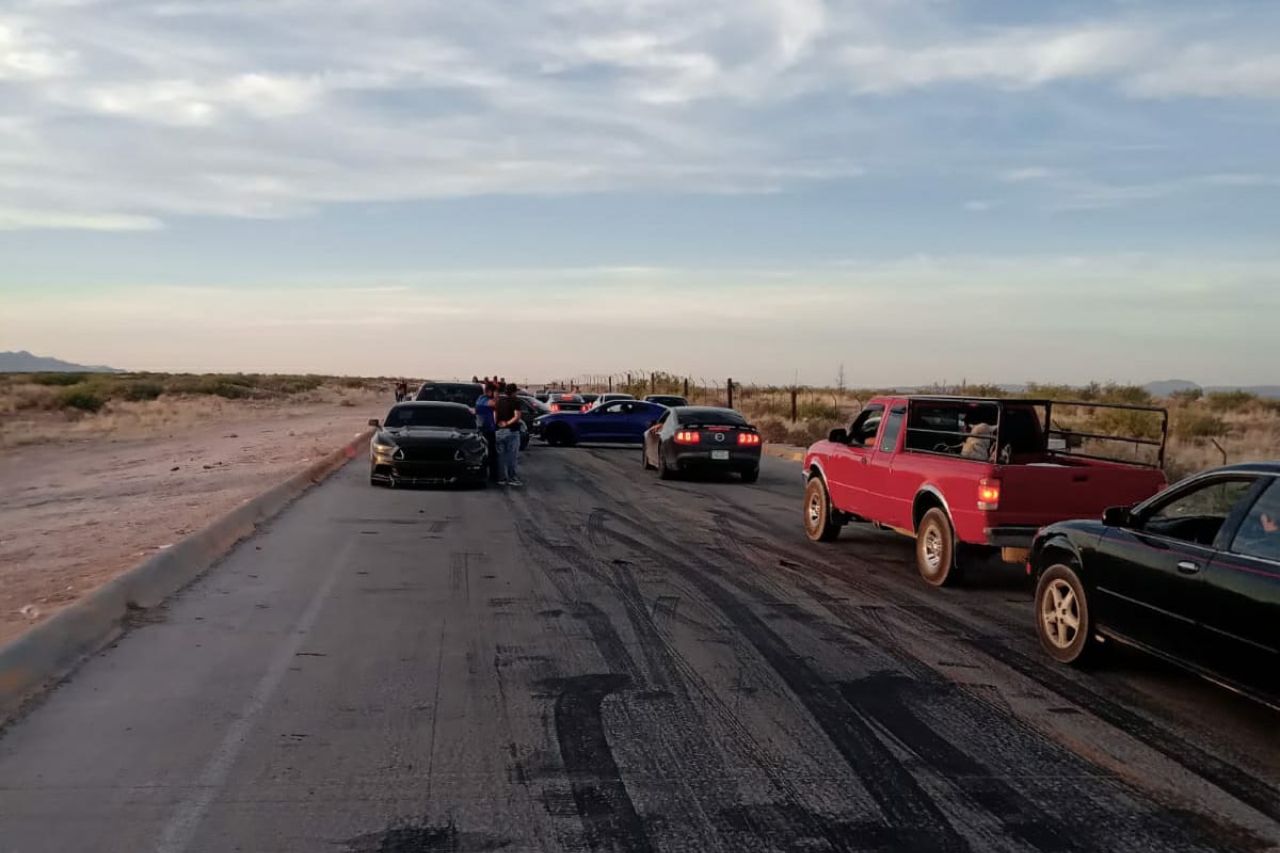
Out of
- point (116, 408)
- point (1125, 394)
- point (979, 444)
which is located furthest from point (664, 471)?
point (116, 408)

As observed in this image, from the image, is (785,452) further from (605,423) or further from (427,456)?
(427,456)

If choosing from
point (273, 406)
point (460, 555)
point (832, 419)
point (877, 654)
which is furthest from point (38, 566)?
point (273, 406)

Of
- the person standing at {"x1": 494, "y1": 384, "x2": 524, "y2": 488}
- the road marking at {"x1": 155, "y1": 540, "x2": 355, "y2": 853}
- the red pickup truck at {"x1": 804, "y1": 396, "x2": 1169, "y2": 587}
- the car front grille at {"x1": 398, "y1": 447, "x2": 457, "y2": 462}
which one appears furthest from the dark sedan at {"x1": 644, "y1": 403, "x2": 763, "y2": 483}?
the road marking at {"x1": 155, "y1": 540, "x2": 355, "y2": 853}

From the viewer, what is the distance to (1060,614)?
7.84m

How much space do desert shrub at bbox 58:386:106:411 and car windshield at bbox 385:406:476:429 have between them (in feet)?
159

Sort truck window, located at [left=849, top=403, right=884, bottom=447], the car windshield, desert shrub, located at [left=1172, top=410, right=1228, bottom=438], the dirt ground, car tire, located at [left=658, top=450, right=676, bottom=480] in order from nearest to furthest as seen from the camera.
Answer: the dirt ground → truck window, located at [left=849, top=403, right=884, bottom=447] → the car windshield → car tire, located at [left=658, top=450, right=676, bottom=480] → desert shrub, located at [left=1172, top=410, right=1228, bottom=438]

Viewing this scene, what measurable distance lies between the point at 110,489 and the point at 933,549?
56.6 feet

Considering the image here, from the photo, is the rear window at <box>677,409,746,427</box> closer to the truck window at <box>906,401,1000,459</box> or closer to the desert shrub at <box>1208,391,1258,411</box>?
the truck window at <box>906,401,1000,459</box>

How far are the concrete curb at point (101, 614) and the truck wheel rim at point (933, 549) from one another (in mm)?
6808

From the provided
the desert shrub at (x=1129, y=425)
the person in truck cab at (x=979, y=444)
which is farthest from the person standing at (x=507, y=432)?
the desert shrub at (x=1129, y=425)

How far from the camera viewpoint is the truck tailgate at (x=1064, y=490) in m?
10.0

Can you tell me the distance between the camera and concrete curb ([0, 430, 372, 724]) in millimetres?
6648

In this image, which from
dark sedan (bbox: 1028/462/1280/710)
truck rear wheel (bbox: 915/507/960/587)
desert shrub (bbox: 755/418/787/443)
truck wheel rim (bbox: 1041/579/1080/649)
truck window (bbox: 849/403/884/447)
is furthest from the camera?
desert shrub (bbox: 755/418/787/443)

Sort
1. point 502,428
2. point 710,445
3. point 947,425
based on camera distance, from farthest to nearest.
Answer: point 710,445 → point 502,428 → point 947,425
